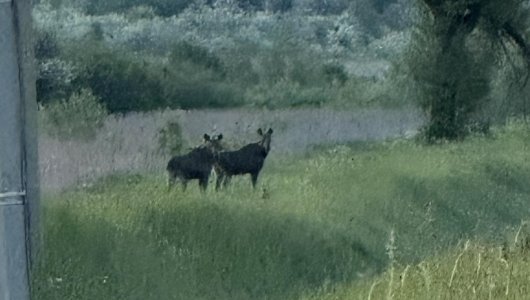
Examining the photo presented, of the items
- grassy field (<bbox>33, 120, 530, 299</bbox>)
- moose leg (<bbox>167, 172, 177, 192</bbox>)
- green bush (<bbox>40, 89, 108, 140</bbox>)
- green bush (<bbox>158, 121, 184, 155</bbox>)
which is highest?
green bush (<bbox>40, 89, 108, 140</bbox>)

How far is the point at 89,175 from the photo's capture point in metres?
5.83

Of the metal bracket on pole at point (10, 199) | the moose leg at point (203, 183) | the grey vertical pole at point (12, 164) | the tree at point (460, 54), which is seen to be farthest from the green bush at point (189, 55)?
the metal bracket on pole at point (10, 199)

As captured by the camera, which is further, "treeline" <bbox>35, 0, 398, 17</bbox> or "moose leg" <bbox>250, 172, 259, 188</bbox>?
"moose leg" <bbox>250, 172, 259, 188</bbox>

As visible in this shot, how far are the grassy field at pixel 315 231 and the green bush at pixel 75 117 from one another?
277 millimetres

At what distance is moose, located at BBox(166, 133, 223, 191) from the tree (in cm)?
141

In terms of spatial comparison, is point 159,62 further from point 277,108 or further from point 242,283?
point 242,283

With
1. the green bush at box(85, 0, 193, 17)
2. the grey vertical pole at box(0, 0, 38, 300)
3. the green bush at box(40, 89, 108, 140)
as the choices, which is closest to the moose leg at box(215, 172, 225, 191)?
the green bush at box(40, 89, 108, 140)

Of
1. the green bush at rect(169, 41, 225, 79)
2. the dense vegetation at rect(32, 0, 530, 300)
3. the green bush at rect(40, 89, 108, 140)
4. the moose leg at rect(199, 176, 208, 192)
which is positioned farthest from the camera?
the moose leg at rect(199, 176, 208, 192)

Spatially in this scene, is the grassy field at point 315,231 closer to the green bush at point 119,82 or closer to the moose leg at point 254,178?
the moose leg at point 254,178

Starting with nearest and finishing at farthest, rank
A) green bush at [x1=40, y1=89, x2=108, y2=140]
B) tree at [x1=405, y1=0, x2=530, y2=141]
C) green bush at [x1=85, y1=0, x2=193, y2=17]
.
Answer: green bush at [x1=40, y1=89, x2=108, y2=140]
green bush at [x1=85, y1=0, x2=193, y2=17]
tree at [x1=405, y1=0, x2=530, y2=141]

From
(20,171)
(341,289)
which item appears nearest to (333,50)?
(341,289)

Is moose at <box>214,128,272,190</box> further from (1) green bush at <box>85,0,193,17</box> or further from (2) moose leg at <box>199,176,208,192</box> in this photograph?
(1) green bush at <box>85,0,193,17</box>

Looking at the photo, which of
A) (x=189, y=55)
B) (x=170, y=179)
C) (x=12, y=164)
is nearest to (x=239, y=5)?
(x=189, y=55)

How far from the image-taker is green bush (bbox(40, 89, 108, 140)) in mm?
5648
